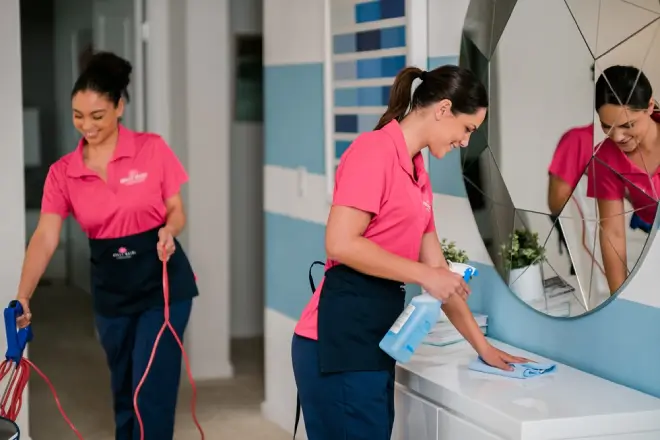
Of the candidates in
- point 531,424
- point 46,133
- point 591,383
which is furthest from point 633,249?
point 46,133

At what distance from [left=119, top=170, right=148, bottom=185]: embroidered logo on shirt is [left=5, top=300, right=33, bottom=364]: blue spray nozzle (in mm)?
565

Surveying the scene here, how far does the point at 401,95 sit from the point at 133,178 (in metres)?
1.27

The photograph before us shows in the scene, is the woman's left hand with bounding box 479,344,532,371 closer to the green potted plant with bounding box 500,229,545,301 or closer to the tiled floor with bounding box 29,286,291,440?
the green potted plant with bounding box 500,229,545,301

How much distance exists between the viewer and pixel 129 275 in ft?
11.6

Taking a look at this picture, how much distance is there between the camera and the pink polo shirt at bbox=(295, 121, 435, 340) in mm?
2420

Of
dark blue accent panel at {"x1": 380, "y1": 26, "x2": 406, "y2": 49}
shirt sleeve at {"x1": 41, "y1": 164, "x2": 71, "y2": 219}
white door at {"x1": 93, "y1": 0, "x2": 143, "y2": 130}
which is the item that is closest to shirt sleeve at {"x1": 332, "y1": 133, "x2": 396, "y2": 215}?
dark blue accent panel at {"x1": 380, "y1": 26, "x2": 406, "y2": 49}

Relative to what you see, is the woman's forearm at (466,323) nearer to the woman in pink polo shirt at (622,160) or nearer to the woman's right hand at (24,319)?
the woman in pink polo shirt at (622,160)

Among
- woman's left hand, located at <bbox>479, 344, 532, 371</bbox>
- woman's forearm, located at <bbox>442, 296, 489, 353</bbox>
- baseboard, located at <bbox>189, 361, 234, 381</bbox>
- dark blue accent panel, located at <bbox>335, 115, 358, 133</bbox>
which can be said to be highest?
dark blue accent panel, located at <bbox>335, 115, 358, 133</bbox>

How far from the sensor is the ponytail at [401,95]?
2607mm

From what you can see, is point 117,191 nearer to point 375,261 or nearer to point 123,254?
point 123,254

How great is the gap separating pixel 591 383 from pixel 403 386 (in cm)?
51

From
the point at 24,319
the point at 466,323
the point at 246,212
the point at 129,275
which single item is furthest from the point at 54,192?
the point at 246,212

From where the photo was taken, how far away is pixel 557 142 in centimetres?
280

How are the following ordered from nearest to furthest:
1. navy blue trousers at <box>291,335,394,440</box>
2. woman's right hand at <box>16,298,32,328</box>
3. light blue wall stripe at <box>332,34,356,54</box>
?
navy blue trousers at <box>291,335,394,440</box> < woman's right hand at <box>16,298,32,328</box> < light blue wall stripe at <box>332,34,356,54</box>
